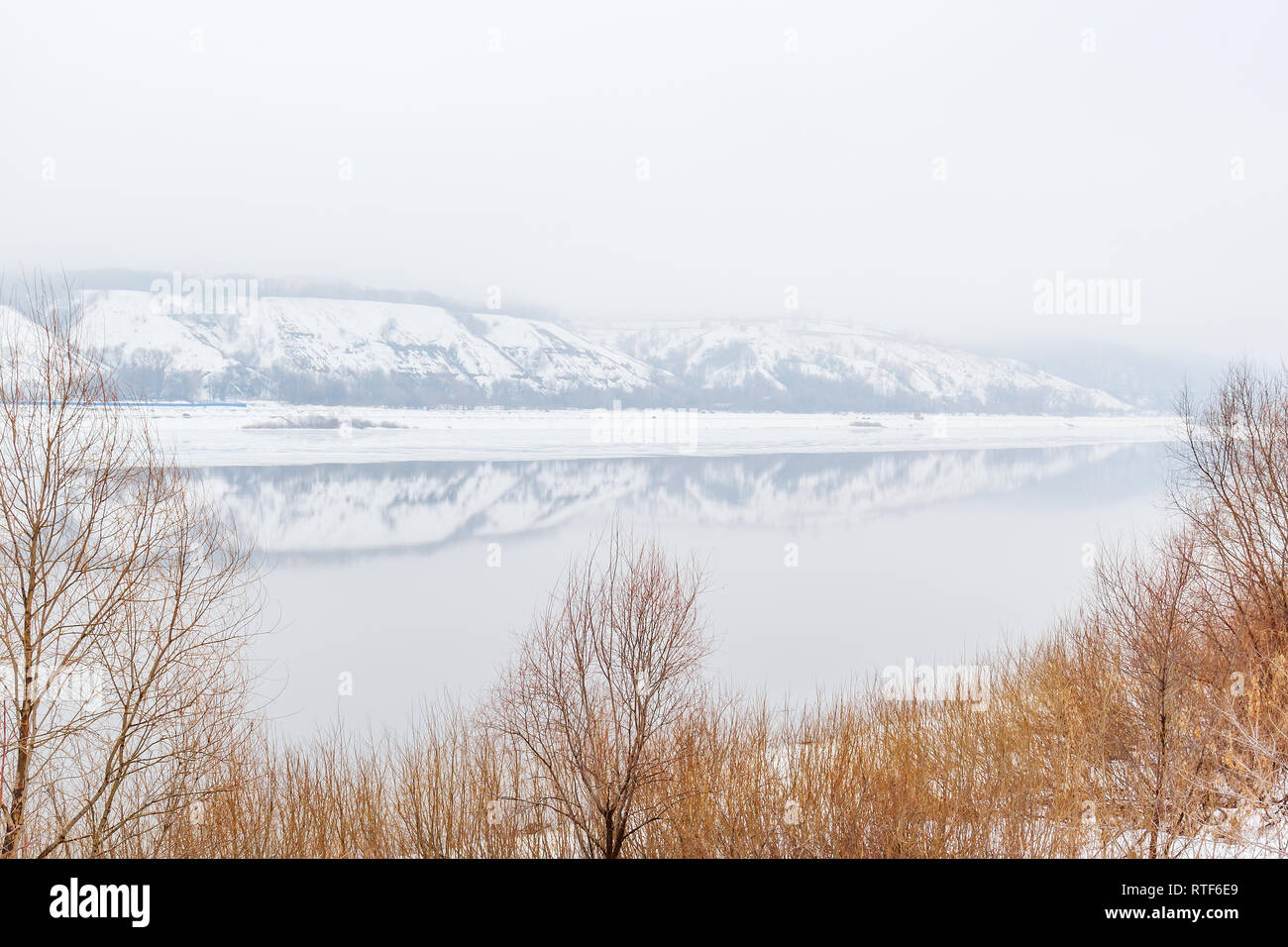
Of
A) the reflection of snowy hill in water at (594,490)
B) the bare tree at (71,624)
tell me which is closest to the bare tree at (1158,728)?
the bare tree at (71,624)

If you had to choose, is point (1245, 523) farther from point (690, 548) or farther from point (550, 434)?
point (550, 434)

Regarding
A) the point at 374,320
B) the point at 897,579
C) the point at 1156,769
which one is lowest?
the point at 897,579

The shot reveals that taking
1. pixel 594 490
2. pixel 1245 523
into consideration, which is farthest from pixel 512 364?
pixel 1245 523

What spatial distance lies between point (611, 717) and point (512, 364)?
511 ft

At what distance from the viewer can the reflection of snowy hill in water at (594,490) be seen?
4528cm

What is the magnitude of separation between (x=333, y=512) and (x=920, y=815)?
43719 millimetres

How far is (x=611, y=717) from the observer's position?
11.1 metres

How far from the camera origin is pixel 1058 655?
16.7 meters

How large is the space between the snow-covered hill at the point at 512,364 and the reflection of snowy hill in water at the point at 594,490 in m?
48.5

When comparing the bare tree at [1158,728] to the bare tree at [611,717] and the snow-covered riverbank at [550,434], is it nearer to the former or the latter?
the bare tree at [611,717]

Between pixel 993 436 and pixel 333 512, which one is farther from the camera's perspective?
pixel 993 436

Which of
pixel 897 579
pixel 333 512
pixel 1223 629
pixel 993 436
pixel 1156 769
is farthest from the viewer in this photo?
pixel 993 436
